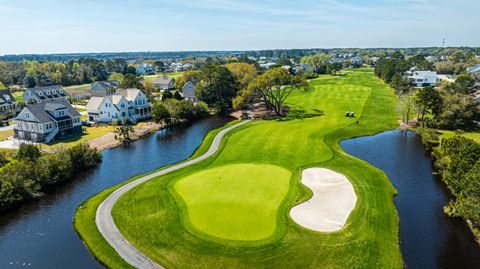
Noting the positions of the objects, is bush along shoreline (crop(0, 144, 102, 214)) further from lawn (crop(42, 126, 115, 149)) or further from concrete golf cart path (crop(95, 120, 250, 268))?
lawn (crop(42, 126, 115, 149))

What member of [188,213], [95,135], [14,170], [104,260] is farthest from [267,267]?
[95,135]

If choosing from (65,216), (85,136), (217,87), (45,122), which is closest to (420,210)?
(65,216)

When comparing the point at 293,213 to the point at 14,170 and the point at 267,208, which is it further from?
the point at 14,170

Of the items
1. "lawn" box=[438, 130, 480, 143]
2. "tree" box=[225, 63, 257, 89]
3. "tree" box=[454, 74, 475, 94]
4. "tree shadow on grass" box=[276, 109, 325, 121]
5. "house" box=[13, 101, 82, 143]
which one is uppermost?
"tree" box=[225, 63, 257, 89]

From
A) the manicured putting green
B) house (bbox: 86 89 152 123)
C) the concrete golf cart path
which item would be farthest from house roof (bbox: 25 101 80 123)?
the manicured putting green

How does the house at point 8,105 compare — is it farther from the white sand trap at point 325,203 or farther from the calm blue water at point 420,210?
the calm blue water at point 420,210

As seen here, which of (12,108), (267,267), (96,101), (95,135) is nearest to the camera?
(267,267)

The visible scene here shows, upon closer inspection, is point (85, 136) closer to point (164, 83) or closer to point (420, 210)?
point (420, 210)
